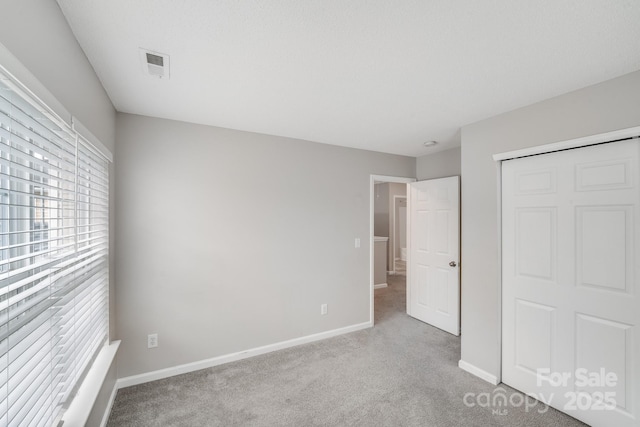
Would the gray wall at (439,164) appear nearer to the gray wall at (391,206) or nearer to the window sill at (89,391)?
the gray wall at (391,206)

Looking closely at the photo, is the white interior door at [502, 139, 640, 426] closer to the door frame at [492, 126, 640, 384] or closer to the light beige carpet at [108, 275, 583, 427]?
the door frame at [492, 126, 640, 384]

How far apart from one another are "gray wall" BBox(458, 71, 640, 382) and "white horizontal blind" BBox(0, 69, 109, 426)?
9.62 ft

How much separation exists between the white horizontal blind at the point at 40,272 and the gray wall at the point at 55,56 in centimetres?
14

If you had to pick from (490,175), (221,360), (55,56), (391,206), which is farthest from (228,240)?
(391,206)

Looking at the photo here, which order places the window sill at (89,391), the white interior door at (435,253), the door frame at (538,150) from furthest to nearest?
1. the white interior door at (435,253)
2. the door frame at (538,150)
3. the window sill at (89,391)

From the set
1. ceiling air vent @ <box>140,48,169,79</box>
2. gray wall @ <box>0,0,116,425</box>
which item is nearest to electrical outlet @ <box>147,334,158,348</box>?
gray wall @ <box>0,0,116,425</box>

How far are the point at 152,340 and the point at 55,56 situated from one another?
7.29ft

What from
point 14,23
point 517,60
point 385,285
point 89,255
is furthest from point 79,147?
point 385,285

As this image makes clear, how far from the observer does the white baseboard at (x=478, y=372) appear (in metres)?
2.35

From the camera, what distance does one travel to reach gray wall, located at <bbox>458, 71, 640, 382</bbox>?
1.87 m

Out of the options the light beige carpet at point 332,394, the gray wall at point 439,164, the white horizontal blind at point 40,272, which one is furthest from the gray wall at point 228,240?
the gray wall at point 439,164

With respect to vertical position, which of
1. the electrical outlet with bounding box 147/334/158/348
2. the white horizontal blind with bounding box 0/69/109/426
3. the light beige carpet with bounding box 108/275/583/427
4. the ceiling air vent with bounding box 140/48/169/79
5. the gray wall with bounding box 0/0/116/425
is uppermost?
the ceiling air vent with bounding box 140/48/169/79

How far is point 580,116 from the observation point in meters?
1.89

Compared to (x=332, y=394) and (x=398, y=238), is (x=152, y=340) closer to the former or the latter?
(x=332, y=394)
